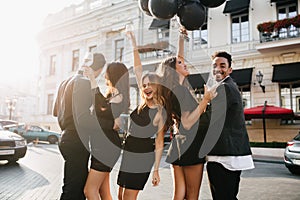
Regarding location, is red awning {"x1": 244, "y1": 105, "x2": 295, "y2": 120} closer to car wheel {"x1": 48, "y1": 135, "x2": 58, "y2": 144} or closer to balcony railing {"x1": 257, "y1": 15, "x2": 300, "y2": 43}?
balcony railing {"x1": 257, "y1": 15, "x2": 300, "y2": 43}

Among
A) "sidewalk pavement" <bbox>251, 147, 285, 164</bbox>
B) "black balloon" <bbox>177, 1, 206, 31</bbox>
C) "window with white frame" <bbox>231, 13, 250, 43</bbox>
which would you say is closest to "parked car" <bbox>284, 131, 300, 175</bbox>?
"sidewalk pavement" <bbox>251, 147, 285, 164</bbox>

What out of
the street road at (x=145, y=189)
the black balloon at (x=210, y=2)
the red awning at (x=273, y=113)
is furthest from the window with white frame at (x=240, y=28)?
the black balloon at (x=210, y=2)

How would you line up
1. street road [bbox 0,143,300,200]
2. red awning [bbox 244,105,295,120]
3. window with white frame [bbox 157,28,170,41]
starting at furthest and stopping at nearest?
window with white frame [bbox 157,28,170,41] < red awning [bbox 244,105,295,120] < street road [bbox 0,143,300,200]

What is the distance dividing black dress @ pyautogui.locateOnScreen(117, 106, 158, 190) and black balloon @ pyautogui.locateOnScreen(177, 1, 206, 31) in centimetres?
97

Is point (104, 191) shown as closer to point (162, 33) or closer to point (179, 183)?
point (179, 183)

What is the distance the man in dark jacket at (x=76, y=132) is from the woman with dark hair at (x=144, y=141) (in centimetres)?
35

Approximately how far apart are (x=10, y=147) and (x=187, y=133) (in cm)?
605

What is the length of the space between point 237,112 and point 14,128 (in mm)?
17970

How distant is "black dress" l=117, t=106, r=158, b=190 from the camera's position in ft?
7.53

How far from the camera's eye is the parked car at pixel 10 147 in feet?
21.9

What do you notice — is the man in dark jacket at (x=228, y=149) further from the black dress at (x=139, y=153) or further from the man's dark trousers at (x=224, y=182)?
the black dress at (x=139, y=153)

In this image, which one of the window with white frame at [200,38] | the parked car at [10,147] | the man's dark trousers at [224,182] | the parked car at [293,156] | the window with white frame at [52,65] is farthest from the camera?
the window with white frame at [52,65]

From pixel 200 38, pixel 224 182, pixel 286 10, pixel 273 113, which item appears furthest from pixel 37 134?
pixel 224 182

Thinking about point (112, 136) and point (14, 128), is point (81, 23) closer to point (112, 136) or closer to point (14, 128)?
point (14, 128)
